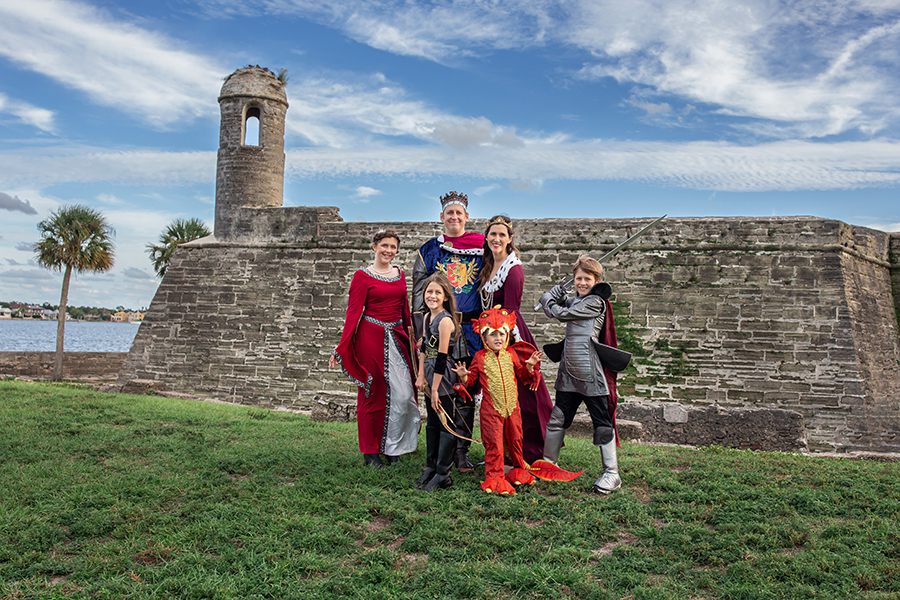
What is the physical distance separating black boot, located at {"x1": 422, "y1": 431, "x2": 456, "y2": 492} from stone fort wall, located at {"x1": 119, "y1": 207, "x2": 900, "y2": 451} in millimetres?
6511

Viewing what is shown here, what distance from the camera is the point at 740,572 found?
3066 mm

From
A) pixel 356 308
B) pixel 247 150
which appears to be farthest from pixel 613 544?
pixel 247 150

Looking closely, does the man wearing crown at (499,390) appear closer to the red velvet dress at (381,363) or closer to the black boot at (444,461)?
→ the black boot at (444,461)

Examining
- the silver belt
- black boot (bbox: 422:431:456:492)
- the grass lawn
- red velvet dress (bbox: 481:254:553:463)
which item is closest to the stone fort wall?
the grass lawn

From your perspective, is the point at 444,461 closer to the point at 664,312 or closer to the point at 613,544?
the point at 613,544

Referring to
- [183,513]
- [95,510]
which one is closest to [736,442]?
[183,513]

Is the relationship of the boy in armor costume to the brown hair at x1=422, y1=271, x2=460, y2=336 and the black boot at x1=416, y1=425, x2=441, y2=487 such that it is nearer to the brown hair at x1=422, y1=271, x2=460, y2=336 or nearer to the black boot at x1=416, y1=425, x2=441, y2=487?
the brown hair at x1=422, y1=271, x2=460, y2=336

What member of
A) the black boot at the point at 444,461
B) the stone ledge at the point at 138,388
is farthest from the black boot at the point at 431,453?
the stone ledge at the point at 138,388

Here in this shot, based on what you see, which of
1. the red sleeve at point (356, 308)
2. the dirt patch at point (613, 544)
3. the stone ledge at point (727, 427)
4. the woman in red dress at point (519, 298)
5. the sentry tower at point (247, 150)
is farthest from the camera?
the sentry tower at point (247, 150)

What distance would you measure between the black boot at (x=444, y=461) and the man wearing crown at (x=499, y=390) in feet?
0.86

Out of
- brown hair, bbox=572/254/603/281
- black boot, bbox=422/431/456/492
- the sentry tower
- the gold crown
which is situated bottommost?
black boot, bbox=422/431/456/492

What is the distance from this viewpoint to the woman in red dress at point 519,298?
472 centimetres

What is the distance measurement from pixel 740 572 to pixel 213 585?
282 cm

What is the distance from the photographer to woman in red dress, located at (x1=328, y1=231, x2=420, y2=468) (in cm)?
508
